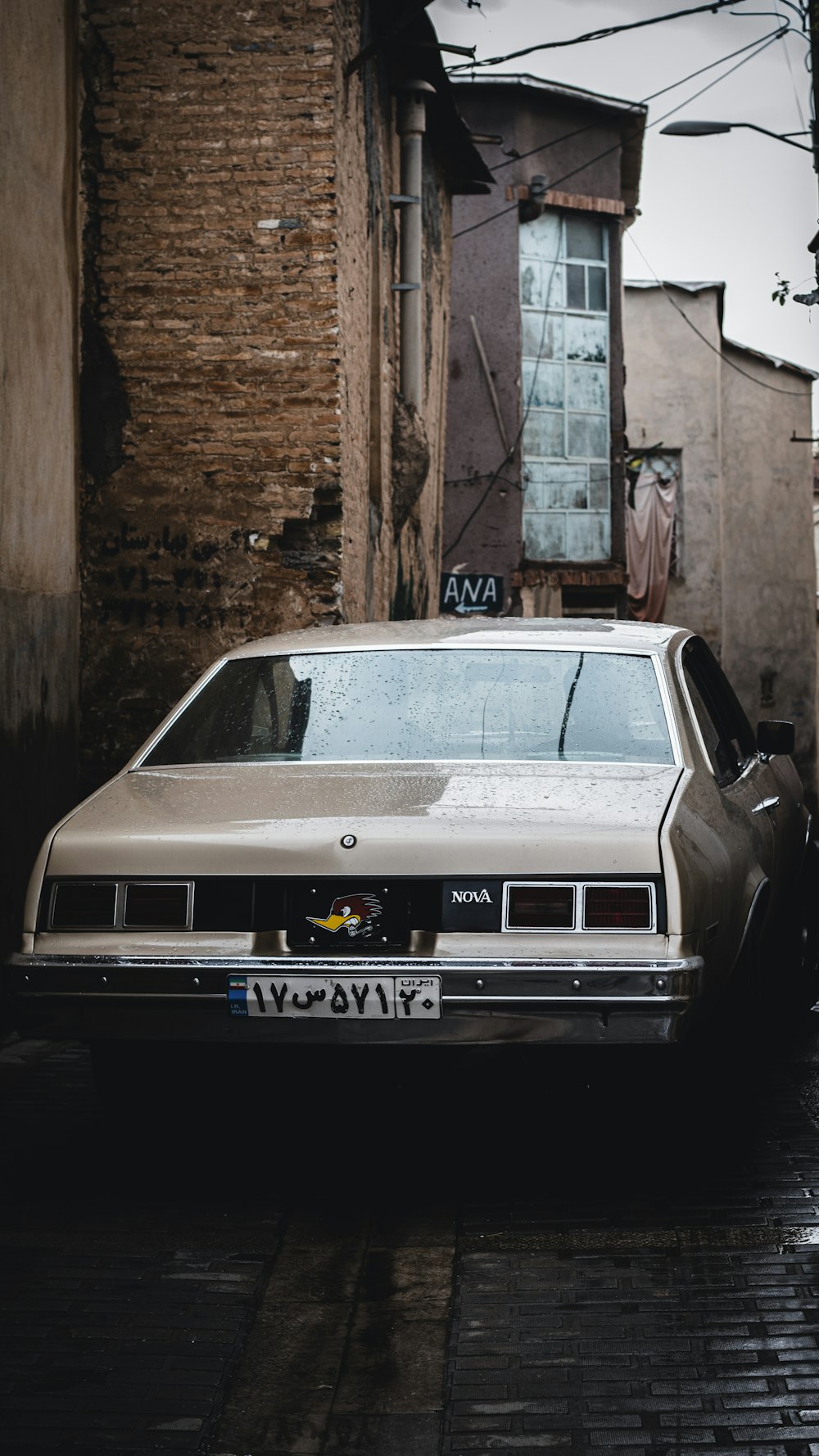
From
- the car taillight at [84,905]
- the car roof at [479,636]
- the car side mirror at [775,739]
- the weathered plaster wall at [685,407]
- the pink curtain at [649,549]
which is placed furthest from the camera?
the weathered plaster wall at [685,407]

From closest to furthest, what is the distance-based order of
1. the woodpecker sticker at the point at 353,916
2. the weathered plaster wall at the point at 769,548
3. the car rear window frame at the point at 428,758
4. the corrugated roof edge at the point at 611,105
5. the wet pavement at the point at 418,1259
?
the wet pavement at the point at 418,1259 → the woodpecker sticker at the point at 353,916 → the car rear window frame at the point at 428,758 → the corrugated roof edge at the point at 611,105 → the weathered plaster wall at the point at 769,548

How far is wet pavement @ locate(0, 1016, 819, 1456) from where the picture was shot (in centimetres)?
304

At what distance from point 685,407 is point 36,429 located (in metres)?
25.1

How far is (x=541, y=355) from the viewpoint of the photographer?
958 inches

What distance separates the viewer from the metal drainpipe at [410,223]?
13195mm

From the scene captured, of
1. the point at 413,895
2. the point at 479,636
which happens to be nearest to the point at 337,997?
the point at 413,895

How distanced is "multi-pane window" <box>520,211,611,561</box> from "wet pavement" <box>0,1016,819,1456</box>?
19515 mm

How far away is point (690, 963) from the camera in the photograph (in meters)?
3.90

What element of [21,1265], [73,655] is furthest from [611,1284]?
[73,655]

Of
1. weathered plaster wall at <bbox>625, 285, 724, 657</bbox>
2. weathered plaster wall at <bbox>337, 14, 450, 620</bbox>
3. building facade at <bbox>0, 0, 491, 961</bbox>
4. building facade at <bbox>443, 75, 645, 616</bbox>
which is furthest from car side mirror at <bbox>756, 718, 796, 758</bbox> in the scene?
weathered plaster wall at <bbox>625, 285, 724, 657</bbox>

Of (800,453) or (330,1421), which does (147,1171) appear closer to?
(330,1421)

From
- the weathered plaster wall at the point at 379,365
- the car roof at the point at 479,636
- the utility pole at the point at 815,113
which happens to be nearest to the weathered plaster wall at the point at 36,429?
the weathered plaster wall at the point at 379,365

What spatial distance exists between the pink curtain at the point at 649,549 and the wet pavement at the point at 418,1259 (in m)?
25.7

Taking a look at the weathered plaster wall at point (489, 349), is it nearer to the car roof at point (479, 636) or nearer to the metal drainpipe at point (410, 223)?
the metal drainpipe at point (410, 223)
